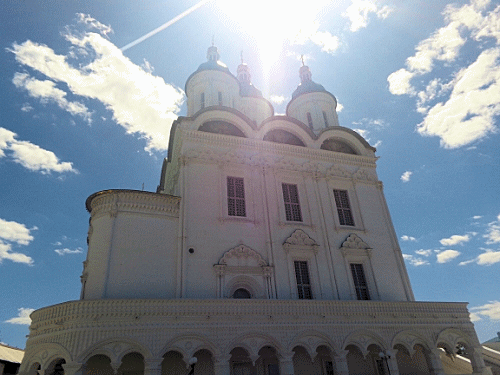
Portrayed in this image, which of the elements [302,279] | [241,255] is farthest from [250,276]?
[302,279]

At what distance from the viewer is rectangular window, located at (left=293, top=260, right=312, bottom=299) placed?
1610 cm

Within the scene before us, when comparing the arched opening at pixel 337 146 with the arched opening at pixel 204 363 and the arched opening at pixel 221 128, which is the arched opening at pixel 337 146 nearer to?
the arched opening at pixel 221 128

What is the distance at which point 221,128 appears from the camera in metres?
19.4

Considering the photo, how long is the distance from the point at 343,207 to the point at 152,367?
12636 mm

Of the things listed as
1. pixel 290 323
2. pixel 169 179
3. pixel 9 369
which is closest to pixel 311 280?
pixel 290 323

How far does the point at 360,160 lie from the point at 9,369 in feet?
83.5

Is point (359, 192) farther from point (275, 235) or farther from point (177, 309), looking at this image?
point (177, 309)

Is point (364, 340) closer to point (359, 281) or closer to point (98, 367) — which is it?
point (359, 281)

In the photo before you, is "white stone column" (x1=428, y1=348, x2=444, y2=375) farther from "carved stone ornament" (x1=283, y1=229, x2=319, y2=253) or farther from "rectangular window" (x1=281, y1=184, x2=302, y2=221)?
"rectangular window" (x1=281, y1=184, x2=302, y2=221)

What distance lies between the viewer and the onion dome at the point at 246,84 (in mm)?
29181

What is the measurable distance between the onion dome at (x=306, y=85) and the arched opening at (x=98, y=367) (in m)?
21.5

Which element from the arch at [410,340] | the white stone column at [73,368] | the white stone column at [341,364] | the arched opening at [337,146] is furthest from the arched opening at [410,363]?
the white stone column at [73,368]

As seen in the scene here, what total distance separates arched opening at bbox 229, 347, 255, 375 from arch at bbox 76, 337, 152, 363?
3.84 meters

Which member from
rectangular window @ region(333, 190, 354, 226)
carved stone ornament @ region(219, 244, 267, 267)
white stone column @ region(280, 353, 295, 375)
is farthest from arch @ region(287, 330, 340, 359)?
rectangular window @ region(333, 190, 354, 226)
